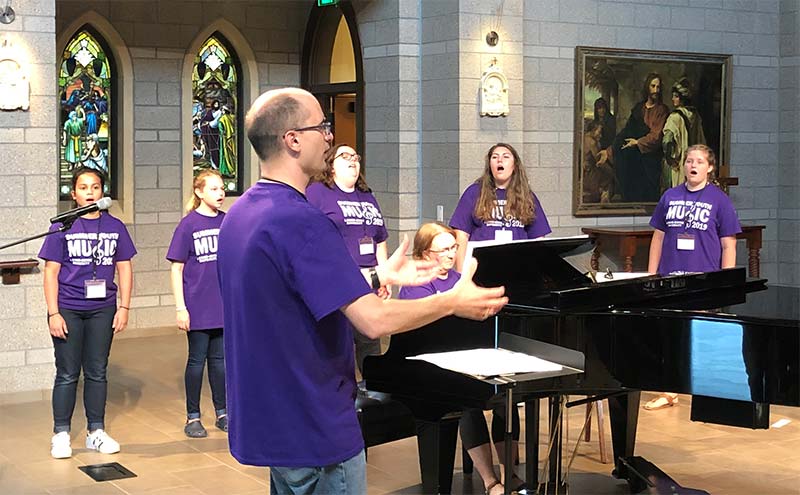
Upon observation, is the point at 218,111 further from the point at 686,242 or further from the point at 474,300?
the point at 474,300

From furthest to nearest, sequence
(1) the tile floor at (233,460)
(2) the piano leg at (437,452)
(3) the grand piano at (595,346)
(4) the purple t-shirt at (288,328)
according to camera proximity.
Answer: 1. (1) the tile floor at (233,460)
2. (2) the piano leg at (437,452)
3. (3) the grand piano at (595,346)
4. (4) the purple t-shirt at (288,328)

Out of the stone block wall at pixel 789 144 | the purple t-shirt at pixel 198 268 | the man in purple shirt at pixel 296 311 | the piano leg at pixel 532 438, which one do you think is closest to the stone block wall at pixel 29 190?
the purple t-shirt at pixel 198 268

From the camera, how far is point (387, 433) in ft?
17.0

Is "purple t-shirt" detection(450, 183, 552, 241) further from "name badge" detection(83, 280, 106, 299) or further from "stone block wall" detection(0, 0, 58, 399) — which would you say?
"stone block wall" detection(0, 0, 58, 399)

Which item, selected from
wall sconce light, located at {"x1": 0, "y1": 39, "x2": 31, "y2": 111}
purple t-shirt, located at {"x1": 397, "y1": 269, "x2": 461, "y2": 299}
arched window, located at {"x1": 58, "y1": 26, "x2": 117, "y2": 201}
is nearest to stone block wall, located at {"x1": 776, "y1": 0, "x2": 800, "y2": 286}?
arched window, located at {"x1": 58, "y1": 26, "x2": 117, "y2": 201}

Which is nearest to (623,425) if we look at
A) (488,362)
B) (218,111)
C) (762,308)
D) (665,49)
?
(762,308)

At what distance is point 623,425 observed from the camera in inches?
220

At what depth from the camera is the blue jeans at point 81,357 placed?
6.00 meters

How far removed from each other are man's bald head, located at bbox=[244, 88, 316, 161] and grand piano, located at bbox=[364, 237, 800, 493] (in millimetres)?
1500

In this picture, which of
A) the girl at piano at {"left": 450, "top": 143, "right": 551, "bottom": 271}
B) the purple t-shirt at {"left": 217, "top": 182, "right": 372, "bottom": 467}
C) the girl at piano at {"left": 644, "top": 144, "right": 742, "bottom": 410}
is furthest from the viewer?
the girl at piano at {"left": 644, "top": 144, "right": 742, "bottom": 410}

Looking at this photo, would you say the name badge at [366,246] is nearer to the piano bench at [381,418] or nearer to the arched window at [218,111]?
the piano bench at [381,418]

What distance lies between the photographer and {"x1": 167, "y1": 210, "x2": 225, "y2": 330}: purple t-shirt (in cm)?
640

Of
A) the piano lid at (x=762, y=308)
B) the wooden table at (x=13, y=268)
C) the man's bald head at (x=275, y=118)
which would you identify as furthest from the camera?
the wooden table at (x=13, y=268)

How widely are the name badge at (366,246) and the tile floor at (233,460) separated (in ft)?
3.69
